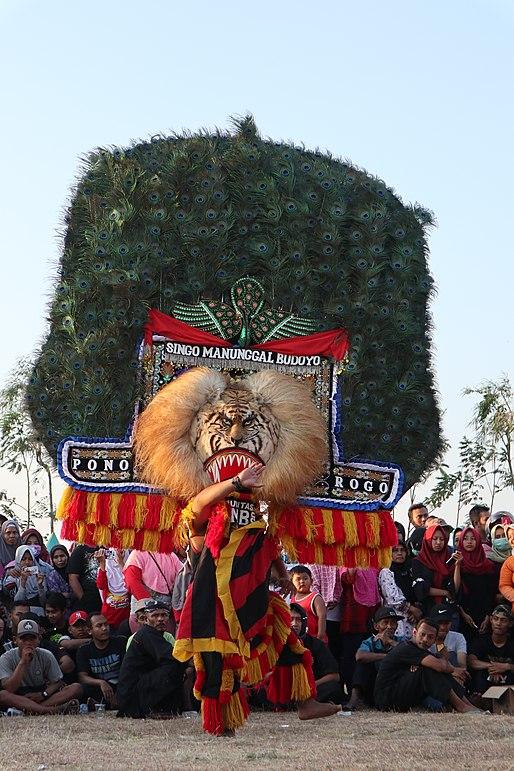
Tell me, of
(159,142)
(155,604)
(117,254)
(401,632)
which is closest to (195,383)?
(155,604)

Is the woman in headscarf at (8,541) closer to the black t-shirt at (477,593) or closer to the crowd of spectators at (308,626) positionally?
the crowd of spectators at (308,626)

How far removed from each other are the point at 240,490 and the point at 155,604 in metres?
2.62

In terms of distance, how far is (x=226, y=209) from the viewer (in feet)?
62.5

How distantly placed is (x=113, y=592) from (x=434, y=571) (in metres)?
2.78

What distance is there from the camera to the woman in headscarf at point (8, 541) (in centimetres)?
1109

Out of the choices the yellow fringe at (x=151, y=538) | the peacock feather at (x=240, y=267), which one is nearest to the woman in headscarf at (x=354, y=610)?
the yellow fringe at (x=151, y=538)

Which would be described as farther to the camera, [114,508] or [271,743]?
[114,508]

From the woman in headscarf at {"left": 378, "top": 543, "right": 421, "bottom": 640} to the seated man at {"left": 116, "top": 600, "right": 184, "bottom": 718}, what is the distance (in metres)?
2.12

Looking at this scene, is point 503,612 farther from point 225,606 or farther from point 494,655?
point 225,606

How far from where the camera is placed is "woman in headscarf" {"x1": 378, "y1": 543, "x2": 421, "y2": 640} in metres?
10.6

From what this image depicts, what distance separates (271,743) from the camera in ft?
24.5

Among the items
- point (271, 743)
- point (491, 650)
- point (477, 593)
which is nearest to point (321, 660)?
point (491, 650)

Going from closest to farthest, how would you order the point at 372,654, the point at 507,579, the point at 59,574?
1. the point at 372,654
2. the point at 507,579
3. the point at 59,574

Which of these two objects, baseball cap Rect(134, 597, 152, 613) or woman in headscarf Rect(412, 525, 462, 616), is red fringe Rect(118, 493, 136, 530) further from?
woman in headscarf Rect(412, 525, 462, 616)
